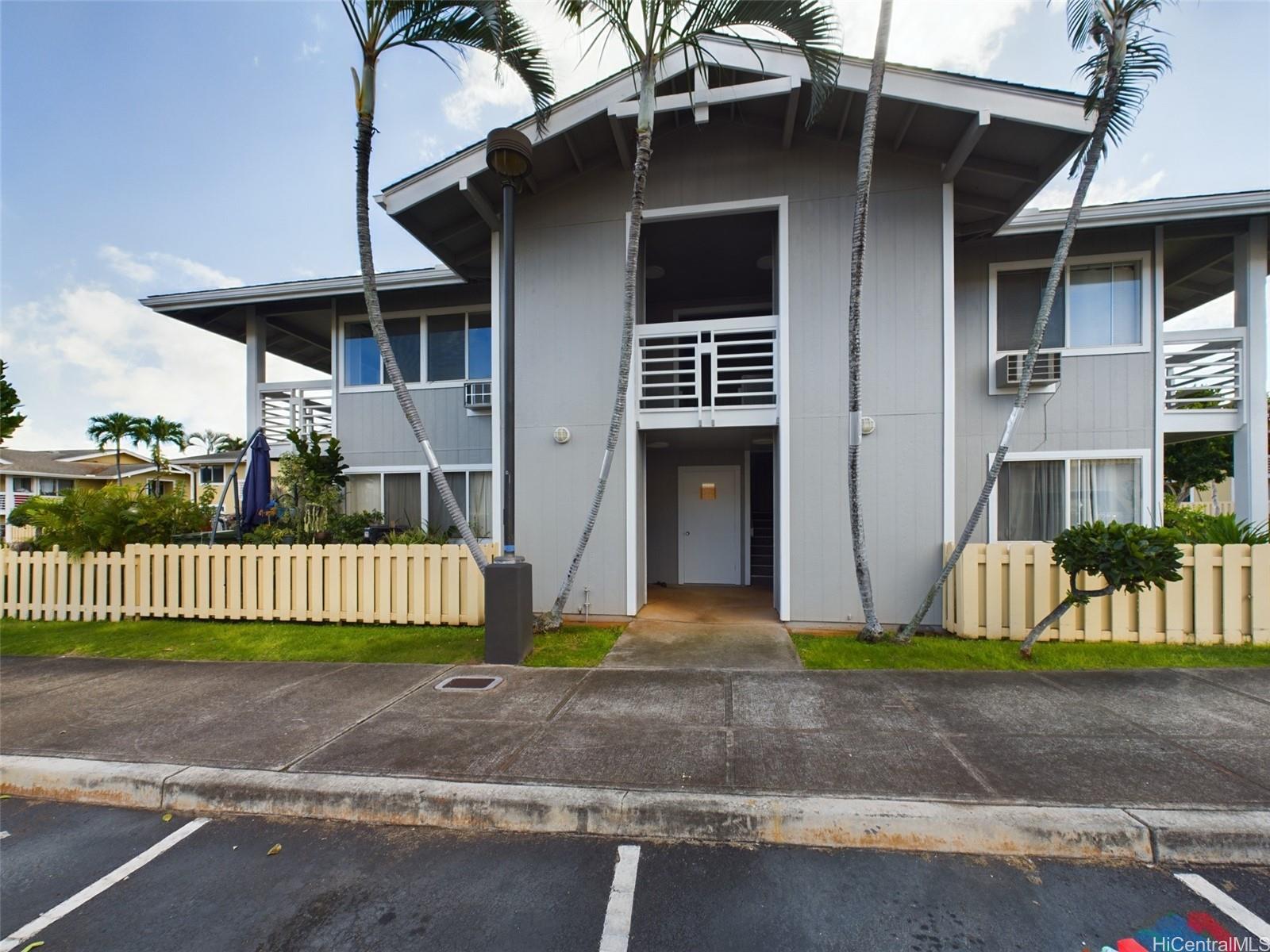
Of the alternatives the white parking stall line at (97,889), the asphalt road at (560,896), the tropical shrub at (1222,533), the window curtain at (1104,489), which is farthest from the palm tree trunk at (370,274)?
the window curtain at (1104,489)

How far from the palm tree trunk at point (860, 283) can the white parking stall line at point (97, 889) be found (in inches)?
235

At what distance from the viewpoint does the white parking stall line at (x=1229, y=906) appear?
7.14 feet

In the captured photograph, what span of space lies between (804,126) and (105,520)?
38.7 feet

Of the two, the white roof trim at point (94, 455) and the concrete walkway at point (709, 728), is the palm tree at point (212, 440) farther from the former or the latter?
the concrete walkway at point (709, 728)

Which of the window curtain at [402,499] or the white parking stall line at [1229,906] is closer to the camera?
the white parking stall line at [1229,906]

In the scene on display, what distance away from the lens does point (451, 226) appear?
7.95 meters

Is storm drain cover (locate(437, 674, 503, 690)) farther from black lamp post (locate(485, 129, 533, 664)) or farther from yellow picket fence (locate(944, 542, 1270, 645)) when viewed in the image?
yellow picket fence (locate(944, 542, 1270, 645))

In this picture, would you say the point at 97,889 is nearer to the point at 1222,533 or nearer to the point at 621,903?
the point at 621,903

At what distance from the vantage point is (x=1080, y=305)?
8227 millimetres

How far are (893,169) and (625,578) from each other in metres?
6.66

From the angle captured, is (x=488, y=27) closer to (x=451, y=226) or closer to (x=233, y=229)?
(x=451, y=226)

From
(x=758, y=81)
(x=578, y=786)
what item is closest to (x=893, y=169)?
(x=758, y=81)

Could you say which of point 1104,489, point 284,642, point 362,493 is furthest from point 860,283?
point 362,493

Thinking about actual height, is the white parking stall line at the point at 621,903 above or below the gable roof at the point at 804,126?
below
